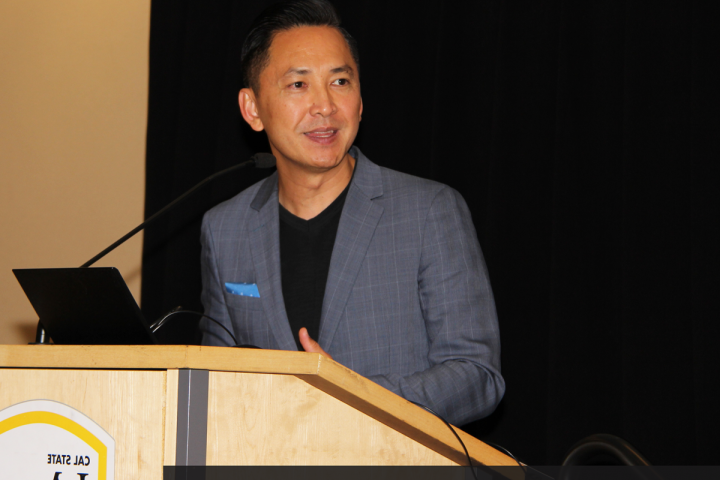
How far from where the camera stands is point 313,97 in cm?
183

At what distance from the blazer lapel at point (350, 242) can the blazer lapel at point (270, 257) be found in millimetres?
104

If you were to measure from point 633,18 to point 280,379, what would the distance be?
1.87 m

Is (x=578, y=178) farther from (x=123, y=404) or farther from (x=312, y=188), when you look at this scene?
(x=123, y=404)

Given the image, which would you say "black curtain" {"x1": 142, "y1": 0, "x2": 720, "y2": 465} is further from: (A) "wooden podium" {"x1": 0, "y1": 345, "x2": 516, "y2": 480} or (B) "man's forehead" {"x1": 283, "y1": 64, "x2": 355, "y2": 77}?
(A) "wooden podium" {"x1": 0, "y1": 345, "x2": 516, "y2": 480}

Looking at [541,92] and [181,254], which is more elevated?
[541,92]

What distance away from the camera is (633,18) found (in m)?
2.16

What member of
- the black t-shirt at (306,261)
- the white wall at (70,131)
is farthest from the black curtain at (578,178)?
the white wall at (70,131)

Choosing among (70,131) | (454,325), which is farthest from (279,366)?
(70,131)

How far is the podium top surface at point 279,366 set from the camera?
0.80 metres

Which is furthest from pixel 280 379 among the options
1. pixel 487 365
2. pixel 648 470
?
pixel 487 365

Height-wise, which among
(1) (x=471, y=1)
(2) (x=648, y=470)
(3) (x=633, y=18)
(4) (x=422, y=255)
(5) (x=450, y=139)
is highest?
(1) (x=471, y=1)

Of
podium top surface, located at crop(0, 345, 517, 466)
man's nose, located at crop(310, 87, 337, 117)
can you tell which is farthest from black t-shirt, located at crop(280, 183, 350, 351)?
podium top surface, located at crop(0, 345, 517, 466)

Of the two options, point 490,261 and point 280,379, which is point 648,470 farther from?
point 490,261

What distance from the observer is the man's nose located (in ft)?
5.92
